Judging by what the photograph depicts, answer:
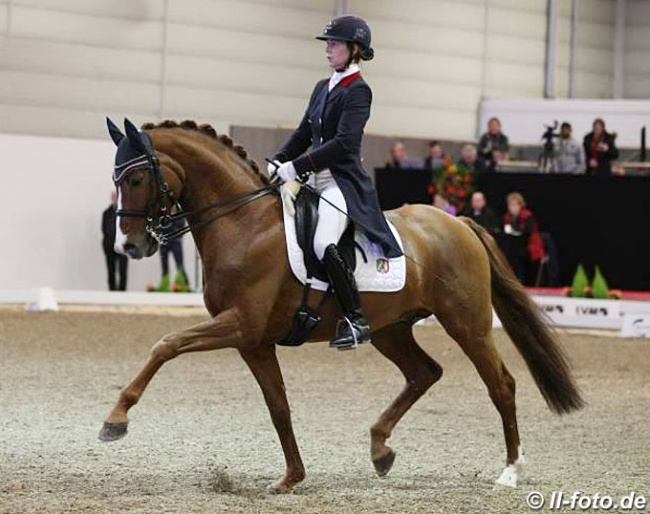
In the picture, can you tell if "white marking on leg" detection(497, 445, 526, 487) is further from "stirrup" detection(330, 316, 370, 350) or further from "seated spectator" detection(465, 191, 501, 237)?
"seated spectator" detection(465, 191, 501, 237)

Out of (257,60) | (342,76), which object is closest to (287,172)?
(342,76)

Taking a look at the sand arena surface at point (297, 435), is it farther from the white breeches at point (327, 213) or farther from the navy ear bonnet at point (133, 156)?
the navy ear bonnet at point (133, 156)

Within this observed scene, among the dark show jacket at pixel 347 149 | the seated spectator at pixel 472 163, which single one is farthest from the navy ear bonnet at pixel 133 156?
the seated spectator at pixel 472 163

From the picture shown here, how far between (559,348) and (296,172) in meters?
1.84

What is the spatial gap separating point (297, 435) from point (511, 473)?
176cm

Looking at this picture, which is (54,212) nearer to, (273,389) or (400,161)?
(400,161)

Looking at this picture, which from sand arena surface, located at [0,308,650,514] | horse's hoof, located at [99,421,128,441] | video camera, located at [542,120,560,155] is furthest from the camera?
video camera, located at [542,120,560,155]

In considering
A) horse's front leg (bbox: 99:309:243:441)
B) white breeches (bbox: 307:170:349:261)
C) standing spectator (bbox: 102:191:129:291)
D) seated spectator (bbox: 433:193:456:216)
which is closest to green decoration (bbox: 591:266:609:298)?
seated spectator (bbox: 433:193:456:216)

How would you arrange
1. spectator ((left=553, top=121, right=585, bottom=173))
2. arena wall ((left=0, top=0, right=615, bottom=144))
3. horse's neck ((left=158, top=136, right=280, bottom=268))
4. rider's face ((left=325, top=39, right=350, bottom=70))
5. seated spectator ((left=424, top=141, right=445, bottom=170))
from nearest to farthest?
horse's neck ((left=158, top=136, right=280, bottom=268)) < rider's face ((left=325, top=39, right=350, bottom=70)) < spectator ((left=553, top=121, right=585, bottom=173)) < seated spectator ((left=424, top=141, right=445, bottom=170)) < arena wall ((left=0, top=0, right=615, bottom=144))

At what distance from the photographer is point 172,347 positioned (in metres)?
5.58

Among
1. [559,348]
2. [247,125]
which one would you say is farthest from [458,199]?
[559,348]

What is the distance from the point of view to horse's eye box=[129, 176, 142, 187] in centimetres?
580

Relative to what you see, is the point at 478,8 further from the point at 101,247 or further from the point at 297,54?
the point at 101,247

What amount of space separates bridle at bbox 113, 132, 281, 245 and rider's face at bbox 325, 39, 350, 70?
2.75ft
